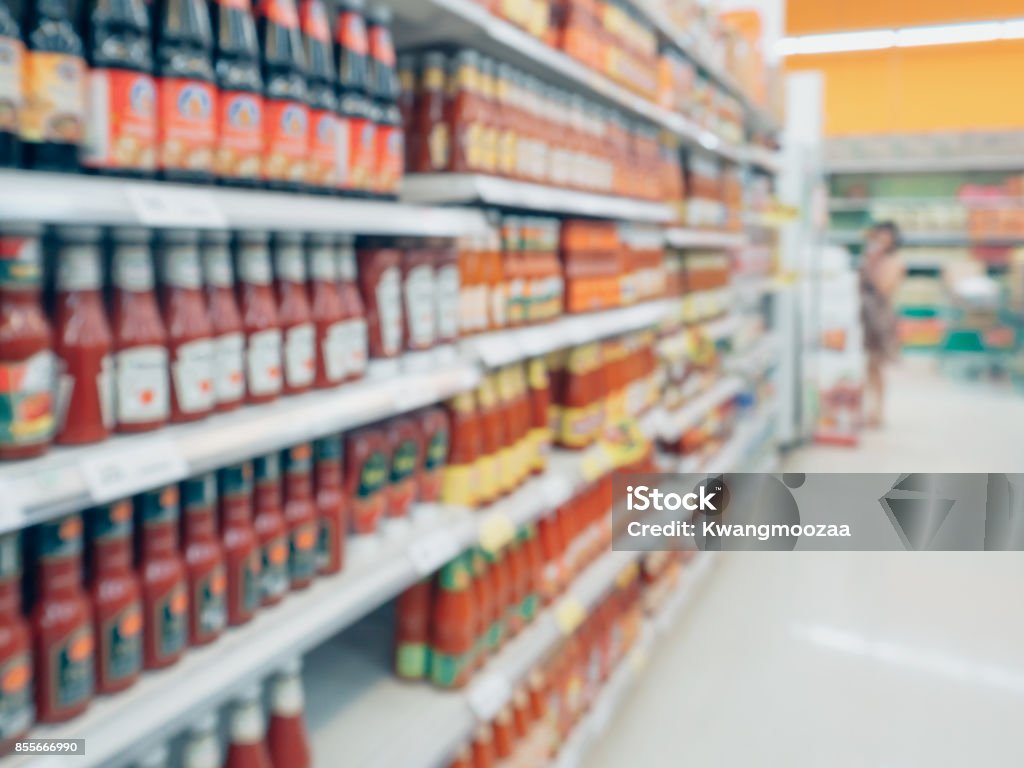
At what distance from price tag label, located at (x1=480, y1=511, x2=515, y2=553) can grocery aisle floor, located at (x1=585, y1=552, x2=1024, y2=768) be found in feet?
3.13

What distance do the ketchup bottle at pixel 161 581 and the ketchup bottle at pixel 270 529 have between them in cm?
19

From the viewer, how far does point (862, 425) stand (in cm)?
724

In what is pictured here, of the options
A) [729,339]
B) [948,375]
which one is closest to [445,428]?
[729,339]

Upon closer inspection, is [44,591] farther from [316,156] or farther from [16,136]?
[316,156]

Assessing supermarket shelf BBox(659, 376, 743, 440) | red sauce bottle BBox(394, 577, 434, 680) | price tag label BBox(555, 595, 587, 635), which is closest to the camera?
red sauce bottle BBox(394, 577, 434, 680)

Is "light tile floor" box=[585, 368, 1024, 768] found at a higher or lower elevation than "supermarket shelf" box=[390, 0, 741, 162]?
lower

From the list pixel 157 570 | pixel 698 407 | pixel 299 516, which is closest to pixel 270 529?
pixel 299 516

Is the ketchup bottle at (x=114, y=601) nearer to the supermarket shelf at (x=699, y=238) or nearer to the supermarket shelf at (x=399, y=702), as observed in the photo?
the supermarket shelf at (x=399, y=702)

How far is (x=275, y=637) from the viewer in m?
1.34

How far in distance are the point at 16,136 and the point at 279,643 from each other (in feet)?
A: 2.53

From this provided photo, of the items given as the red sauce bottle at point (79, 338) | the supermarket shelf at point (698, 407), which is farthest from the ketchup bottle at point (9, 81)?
the supermarket shelf at point (698, 407)

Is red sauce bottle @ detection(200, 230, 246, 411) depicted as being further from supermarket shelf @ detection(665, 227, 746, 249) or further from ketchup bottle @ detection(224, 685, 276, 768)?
supermarket shelf @ detection(665, 227, 746, 249)

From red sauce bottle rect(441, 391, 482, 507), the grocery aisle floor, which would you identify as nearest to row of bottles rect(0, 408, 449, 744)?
red sauce bottle rect(441, 391, 482, 507)

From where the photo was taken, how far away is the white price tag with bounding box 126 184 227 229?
1051 millimetres
